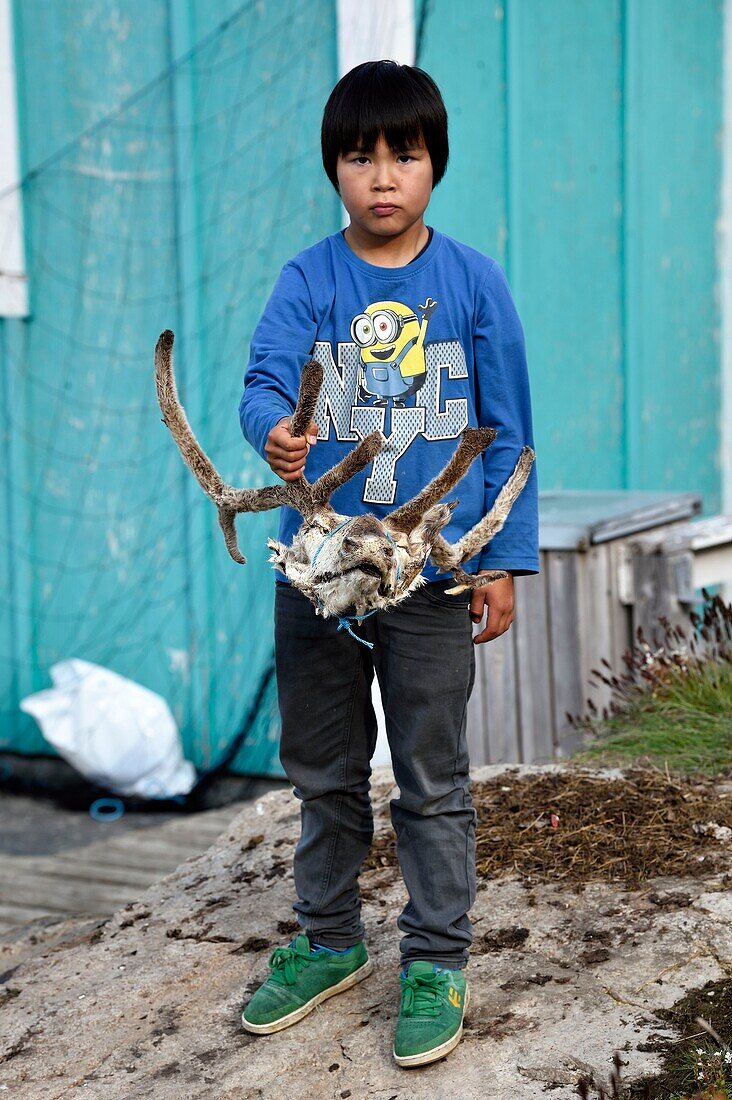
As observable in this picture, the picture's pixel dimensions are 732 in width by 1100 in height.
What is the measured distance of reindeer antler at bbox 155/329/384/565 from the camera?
2547 millimetres

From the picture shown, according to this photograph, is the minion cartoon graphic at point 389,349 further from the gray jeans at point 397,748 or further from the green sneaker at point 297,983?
the green sneaker at point 297,983

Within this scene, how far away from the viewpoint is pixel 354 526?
8.19ft

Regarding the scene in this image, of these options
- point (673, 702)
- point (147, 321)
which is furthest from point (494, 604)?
point (147, 321)

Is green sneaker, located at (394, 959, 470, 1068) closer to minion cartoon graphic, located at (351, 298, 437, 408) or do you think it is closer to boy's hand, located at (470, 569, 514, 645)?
boy's hand, located at (470, 569, 514, 645)

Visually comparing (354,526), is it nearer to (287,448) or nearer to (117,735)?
(287,448)

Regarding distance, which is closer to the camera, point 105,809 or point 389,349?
point 389,349

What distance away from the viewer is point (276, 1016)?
3.01 m

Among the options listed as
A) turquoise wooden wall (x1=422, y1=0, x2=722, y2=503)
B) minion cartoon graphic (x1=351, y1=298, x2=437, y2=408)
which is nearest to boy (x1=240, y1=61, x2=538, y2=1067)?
minion cartoon graphic (x1=351, y1=298, x2=437, y2=408)

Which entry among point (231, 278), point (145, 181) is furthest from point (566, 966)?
point (145, 181)

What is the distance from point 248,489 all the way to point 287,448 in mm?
283

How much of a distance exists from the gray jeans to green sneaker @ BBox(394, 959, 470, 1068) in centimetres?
5

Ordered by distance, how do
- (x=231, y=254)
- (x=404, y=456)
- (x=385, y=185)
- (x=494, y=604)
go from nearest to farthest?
1. (x=385, y=185)
2. (x=404, y=456)
3. (x=494, y=604)
4. (x=231, y=254)

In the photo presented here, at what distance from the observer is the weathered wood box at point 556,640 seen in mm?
5168

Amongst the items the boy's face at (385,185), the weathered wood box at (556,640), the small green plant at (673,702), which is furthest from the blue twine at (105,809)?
the boy's face at (385,185)
